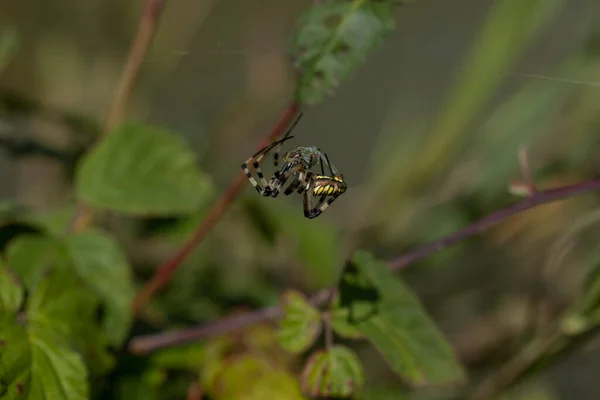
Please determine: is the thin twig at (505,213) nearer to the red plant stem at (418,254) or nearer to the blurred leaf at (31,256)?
the red plant stem at (418,254)

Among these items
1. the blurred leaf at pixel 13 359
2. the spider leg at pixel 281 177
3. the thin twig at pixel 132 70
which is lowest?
the blurred leaf at pixel 13 359

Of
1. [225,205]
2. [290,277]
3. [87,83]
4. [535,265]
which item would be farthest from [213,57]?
[87,83]

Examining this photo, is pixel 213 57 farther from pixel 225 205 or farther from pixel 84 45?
pixel 84 45

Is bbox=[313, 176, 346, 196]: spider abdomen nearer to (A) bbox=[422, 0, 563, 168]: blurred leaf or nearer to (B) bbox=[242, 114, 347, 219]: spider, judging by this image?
(B) bbox=[242, 114, 347, 219]: spider

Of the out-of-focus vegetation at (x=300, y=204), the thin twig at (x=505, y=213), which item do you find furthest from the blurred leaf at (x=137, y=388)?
the thin twig at (x=505, y=213)

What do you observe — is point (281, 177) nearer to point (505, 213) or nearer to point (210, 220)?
point (210, 220)

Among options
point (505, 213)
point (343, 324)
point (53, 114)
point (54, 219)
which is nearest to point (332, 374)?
point (343, 324)
